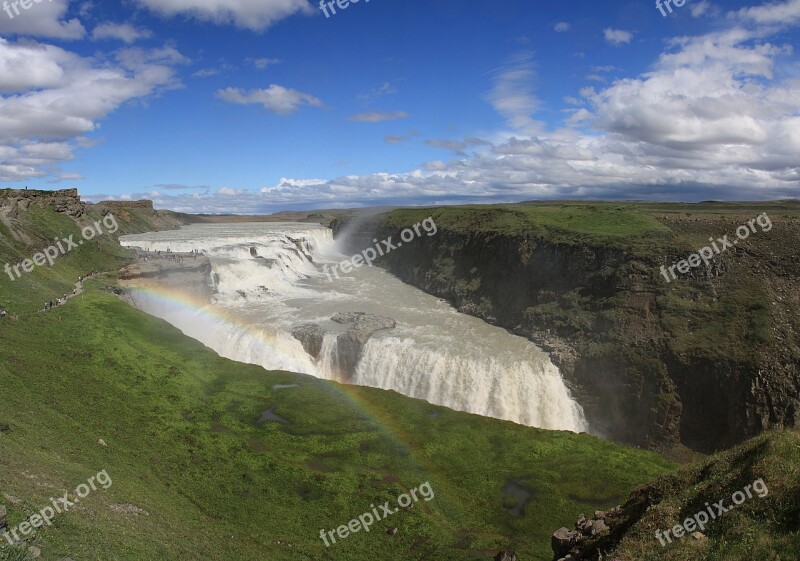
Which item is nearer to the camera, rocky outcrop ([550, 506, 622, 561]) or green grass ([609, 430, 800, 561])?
green grass ([609, 430, 800, 561])

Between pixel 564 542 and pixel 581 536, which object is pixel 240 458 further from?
pixel 581 536

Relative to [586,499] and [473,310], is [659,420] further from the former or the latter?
[473,310]

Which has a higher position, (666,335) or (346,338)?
(666,335)

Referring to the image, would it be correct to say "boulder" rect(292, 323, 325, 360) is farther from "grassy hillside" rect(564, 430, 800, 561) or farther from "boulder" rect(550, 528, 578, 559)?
"grassy hillside" rect(564, 430, 800, 561)

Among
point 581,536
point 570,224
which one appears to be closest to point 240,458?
point 581,536

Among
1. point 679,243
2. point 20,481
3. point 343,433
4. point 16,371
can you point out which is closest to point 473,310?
point 679,243

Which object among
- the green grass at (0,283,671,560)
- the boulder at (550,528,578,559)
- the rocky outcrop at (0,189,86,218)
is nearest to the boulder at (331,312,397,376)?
the green grass at (0,283,671,560)
